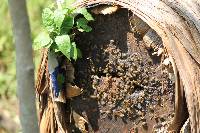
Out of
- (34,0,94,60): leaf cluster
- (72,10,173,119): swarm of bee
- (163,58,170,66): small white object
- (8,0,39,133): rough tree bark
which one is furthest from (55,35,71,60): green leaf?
(8,0,39,133): rough tree bark

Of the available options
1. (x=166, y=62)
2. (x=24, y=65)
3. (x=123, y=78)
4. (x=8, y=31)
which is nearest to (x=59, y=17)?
(x=123, y=78)

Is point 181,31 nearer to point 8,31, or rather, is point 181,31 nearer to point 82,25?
point 82,25

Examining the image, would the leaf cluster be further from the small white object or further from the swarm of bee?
the small white object

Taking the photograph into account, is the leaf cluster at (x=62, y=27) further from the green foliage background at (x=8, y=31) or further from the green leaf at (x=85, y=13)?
the green foliage background at (x=8, y=31)

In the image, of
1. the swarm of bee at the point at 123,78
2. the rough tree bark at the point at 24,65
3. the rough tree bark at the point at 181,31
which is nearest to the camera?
the rough tree bark at the point at 24,65

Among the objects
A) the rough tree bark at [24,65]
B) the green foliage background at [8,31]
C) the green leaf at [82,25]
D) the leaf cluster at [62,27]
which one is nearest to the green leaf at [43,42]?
the leaf cluster at [62,27]

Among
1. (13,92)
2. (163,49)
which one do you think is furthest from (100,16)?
(13,92)
